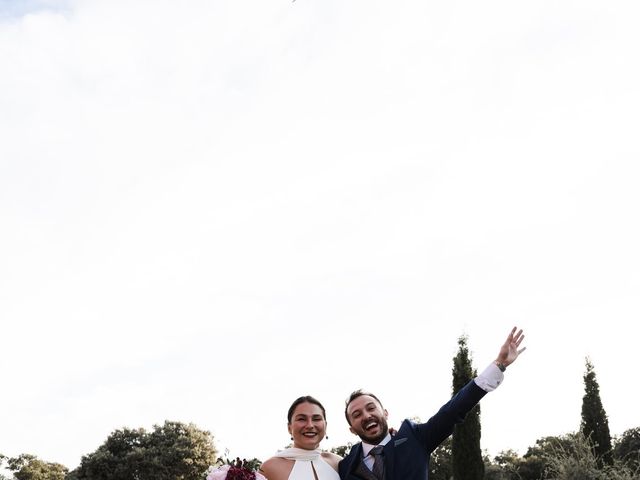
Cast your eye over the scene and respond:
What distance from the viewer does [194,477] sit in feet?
115

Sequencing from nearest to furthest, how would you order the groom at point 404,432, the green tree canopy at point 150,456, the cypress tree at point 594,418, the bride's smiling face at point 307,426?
the groom at point 404,432 < the bride's smiling face at point 307,426 < the cypress tree at point 594,418 < the green tree canopy at point 150,456

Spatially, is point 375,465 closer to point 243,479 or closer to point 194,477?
point 243,479

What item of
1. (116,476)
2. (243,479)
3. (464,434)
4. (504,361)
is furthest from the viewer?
(116,476)

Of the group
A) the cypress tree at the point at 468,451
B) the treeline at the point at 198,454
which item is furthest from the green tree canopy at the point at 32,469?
the cypress tree at the point at 468,451

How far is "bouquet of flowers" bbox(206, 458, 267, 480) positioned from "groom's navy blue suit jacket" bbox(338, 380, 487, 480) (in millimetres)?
688

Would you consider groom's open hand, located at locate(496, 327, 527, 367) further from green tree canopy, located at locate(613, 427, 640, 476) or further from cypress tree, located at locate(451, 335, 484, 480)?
green tree canopy, located at locate(613, 427, 640, 476)

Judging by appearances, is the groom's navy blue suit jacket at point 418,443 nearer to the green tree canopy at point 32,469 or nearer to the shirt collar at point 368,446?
the shirt collar at point 368,446

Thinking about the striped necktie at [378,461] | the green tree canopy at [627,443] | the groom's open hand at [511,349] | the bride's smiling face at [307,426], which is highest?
the groom's open hand at [511,349]

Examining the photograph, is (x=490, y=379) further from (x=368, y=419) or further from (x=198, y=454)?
(x=198, y=454)

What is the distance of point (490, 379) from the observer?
475cm

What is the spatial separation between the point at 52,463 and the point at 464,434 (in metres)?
41.7

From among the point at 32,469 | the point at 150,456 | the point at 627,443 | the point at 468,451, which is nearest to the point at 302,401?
the point at 468,451

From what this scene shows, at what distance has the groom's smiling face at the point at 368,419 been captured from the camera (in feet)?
16.0

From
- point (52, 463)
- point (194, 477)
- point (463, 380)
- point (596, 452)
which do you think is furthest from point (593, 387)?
point (52, 463)
